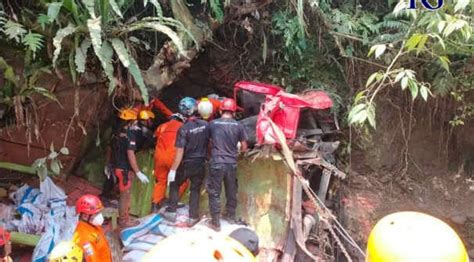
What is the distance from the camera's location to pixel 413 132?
8.12m

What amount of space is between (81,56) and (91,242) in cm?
189

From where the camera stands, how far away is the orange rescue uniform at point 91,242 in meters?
5.07

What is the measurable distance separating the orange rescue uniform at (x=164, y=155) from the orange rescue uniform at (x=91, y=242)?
1668 millimetres

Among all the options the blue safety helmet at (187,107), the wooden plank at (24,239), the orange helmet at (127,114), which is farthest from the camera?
the orange helmet at (127,114)

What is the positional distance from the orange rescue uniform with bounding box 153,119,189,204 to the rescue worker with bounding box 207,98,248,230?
756 millimetres

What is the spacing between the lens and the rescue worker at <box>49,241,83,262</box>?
4.58 metres

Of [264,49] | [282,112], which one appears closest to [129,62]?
[282,112]

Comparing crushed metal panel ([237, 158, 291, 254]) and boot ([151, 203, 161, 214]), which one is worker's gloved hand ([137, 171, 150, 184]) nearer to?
boot ([151, 203, 161, 214])

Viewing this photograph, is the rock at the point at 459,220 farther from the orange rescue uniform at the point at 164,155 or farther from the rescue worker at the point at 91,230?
the rescue worker at the point at 91,230

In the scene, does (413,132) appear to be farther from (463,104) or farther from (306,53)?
(306,53)

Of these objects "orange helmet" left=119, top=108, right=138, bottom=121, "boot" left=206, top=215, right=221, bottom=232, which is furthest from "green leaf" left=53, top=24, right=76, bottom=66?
"boot" left=206, top=215, right=221, bottom=232

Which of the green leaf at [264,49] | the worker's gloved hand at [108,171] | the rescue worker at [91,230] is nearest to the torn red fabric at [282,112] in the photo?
the green leaf at [264,49]

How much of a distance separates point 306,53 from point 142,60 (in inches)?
99.3

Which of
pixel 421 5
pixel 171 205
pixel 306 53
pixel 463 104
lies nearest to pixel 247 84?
pixel 306 53
